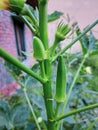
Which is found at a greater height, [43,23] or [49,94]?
[43,23]

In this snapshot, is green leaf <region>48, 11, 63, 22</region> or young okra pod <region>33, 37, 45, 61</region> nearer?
young okra pod <region>33, 37, 45, 61</region>

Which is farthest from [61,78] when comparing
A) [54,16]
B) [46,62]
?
[54,16]

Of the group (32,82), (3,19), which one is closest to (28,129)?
(32,82)

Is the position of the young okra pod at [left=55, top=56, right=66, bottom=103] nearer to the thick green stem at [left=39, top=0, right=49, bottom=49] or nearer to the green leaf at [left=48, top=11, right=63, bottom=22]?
→ the thick green stem at [left=39, top=0, right=49, bottom=49]

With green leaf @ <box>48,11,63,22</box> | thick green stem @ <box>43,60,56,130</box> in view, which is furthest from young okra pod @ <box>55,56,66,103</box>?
green leaf @ <box>48,11,63,22</box>

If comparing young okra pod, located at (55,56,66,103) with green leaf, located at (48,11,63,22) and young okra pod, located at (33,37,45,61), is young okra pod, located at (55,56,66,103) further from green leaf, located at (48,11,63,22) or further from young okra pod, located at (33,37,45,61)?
green leaf, located at (48,11,63,22)

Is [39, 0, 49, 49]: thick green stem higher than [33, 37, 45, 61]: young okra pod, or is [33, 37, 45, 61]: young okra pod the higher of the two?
[39, 0, 49, 49]: thick green stem

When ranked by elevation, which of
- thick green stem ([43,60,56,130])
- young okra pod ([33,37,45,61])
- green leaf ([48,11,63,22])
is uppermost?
green leaf ([48,11,63,22])

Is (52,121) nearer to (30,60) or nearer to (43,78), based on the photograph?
(43,78)

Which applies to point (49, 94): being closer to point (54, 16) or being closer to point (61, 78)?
point (61, 78)
